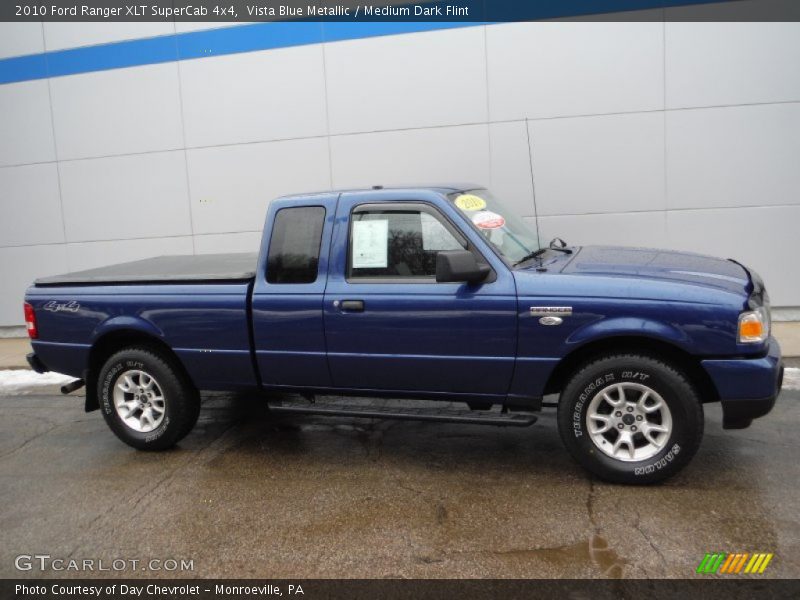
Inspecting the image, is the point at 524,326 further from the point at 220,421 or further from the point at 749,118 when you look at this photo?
the point at 749,118

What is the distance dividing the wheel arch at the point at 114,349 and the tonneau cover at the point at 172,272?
0.42 meters

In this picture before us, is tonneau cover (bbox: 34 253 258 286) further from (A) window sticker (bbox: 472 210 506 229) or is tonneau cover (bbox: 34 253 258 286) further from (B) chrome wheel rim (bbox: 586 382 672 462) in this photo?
(B) chrome wheel rim (bbox: 586 382 672 462)

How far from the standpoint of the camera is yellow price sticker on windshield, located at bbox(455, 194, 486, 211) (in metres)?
4.79

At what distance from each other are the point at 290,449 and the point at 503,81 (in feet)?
19.8

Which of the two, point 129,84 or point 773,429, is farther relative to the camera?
point 129,84

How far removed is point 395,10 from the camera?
9.50 metres

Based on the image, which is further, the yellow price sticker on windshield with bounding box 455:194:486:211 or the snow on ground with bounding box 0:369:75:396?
the snow on ground with bounding box 0:369:75:396

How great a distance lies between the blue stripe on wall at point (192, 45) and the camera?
31.7 ft

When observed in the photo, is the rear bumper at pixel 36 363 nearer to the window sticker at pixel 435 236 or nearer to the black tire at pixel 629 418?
the window sticker at pixel 435 236

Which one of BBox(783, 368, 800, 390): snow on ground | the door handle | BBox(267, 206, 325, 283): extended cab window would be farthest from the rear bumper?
BBox(783, 368, 800, 390): snow on ground

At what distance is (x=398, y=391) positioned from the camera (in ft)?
15.7

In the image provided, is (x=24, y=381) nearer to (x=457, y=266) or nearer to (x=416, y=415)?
(x=416, y=415)

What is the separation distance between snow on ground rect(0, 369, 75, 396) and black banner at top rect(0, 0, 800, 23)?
550 centimetres
